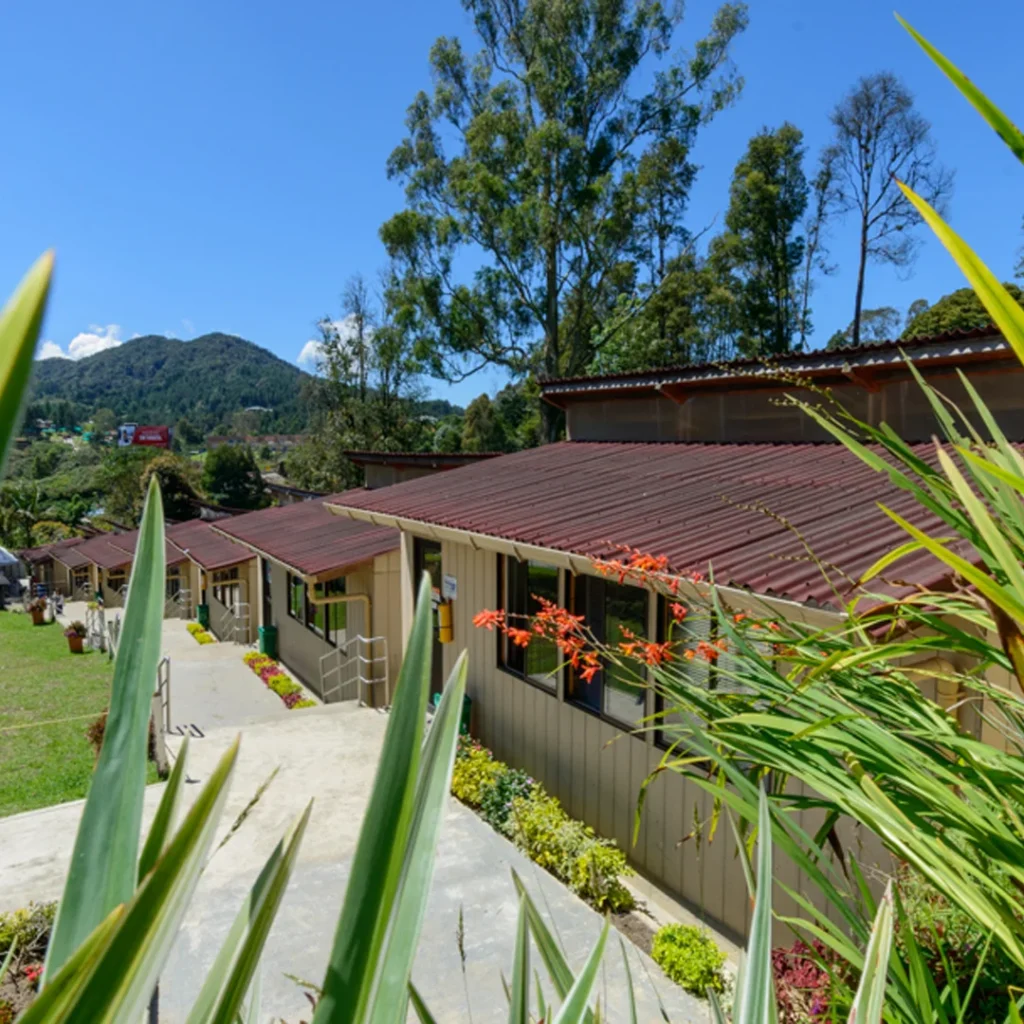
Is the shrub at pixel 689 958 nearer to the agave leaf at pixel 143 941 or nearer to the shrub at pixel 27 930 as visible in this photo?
the shrub at pixel 27 930

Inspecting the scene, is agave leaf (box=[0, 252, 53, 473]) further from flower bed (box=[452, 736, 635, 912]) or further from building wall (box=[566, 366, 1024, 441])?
building wall (box=[566, 366, 1024, 441])

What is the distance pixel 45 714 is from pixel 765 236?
2805cm

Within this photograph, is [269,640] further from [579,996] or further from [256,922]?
[256,922]

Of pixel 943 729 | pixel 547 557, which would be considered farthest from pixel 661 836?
pixel 943 729

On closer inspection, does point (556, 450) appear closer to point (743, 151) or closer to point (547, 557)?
point (547, 557)

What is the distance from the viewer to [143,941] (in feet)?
1.69

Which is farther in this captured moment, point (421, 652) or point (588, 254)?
point (588, 254)

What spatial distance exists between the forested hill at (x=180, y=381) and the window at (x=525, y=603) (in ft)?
428

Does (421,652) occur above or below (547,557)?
above

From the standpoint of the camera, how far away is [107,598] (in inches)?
1241

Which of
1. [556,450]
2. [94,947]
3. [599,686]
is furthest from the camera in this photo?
[556,450]

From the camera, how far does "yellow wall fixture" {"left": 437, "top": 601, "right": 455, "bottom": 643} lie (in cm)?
919

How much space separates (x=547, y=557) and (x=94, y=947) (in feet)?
19.3

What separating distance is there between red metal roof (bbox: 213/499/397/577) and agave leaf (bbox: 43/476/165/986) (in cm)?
1064
